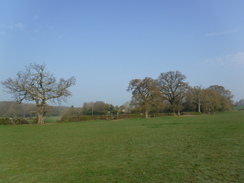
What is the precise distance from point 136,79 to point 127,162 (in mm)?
41920

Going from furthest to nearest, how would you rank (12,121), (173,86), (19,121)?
→ (173,86), (19,121), (12,121)

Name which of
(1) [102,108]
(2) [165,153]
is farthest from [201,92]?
(2) [165,153]

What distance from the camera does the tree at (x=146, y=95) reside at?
4538 cm

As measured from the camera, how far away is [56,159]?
6.84m

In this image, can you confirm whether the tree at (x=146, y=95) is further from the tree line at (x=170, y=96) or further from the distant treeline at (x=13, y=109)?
the distant treeline at (x=13, y=109)

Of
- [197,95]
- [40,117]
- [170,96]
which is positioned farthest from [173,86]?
[40,117]

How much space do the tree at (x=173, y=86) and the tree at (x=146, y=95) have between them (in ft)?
30.8

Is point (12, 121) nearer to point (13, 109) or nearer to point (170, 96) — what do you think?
point (13, 109)

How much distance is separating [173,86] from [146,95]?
13.8m

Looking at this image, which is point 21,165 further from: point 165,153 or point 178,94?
point 178,94

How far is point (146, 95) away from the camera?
151 ft

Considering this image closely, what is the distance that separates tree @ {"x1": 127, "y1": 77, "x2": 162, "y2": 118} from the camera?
45375mm

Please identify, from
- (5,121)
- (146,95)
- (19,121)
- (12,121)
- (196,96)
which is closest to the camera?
(5,121)

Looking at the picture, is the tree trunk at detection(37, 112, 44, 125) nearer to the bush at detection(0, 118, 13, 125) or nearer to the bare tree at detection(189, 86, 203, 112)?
the bush at detection(0, 118, 13, 125)
